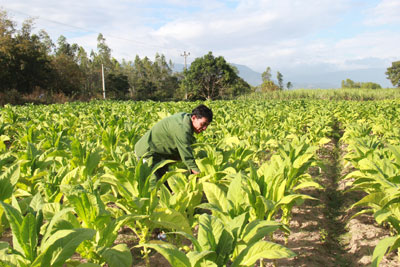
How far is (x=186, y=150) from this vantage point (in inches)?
150

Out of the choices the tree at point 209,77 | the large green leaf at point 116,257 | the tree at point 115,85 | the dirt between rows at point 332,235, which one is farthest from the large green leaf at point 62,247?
the tree at point 115,85

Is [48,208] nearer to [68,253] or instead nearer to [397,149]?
[68,253]

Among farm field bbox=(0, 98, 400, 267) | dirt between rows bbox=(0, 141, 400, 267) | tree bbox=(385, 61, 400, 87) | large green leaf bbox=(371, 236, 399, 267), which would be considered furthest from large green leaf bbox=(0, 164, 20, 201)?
tree bbox=(385, 61, 400, 87)

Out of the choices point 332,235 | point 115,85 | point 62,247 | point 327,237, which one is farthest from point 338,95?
point 62,247

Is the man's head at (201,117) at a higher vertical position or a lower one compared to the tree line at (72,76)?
lower

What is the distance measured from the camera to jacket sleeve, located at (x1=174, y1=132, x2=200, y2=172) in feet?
12.5

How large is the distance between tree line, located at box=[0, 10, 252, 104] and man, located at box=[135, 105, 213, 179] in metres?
28.2

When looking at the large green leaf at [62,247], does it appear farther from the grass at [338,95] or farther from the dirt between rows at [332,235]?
the grass at [338,95]

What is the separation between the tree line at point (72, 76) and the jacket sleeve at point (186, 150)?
2878 cm

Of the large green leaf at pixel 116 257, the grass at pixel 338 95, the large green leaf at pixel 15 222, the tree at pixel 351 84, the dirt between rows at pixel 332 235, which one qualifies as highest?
the tree at pixel 351 84

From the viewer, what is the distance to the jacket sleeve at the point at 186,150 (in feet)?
12.5

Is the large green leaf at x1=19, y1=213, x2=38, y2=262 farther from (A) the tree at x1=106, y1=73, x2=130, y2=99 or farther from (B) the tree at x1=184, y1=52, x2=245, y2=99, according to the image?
(A) the tree at x1=106, y1=73, x2=130, y2=99

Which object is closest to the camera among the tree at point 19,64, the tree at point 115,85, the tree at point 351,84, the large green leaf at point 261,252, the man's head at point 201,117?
the large green leaf at point 261,252

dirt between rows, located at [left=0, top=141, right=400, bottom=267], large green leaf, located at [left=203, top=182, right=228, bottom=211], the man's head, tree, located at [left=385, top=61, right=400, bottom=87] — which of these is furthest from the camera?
tree, located at [left=385, top=61, right=400, bottom=87]
